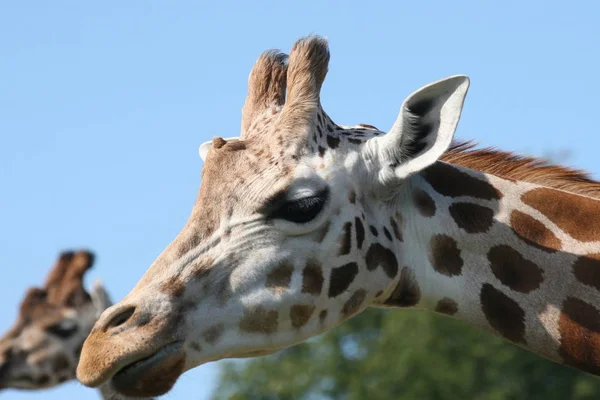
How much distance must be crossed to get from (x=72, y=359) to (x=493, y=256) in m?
9.54

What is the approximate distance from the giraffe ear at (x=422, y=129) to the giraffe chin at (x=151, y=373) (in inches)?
62.3

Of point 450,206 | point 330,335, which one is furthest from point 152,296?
point 330,335

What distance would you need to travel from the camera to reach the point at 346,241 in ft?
23.1

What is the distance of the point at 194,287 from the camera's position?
675cm

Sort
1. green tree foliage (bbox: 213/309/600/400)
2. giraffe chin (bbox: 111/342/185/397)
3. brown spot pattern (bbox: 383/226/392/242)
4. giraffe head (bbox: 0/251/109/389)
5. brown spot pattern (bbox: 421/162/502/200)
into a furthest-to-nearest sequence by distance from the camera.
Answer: green tree foliage (bbox: 213/309/600/400), giraffe head (bbox: 0/251/109/389), brown spot pattern (bbox: 421/162/502/200), brown spot pattern (bbox: 383/226/392/242), giraffe chin (bbox: 111/342/185/397)

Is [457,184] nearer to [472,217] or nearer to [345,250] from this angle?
[472,217]

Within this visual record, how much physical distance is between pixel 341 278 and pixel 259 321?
1.78 ft

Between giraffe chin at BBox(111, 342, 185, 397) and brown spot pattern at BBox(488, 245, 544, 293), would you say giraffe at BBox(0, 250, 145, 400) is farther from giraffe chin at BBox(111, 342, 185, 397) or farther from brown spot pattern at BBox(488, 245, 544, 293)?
brown spot pattern at BBox(488, 245, 544, 293)

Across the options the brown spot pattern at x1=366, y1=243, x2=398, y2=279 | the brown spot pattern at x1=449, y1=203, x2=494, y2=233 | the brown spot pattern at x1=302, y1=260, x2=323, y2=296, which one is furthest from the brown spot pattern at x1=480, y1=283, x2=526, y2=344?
the brown spot pattern at x1=302, y1=260, x2=323, y2=296

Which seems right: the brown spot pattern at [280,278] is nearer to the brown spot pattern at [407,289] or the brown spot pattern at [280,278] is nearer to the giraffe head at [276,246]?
the giraffe head at [276,246]

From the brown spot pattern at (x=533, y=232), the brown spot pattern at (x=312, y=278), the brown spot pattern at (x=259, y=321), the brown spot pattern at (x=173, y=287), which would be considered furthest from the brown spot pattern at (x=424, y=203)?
the brown spot pattern at (x=173, y=287)

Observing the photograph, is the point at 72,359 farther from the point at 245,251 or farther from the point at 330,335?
the point at 330,335

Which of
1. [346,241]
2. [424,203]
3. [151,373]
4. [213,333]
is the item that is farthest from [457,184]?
[151,373]

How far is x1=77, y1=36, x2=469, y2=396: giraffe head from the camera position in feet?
21.8
